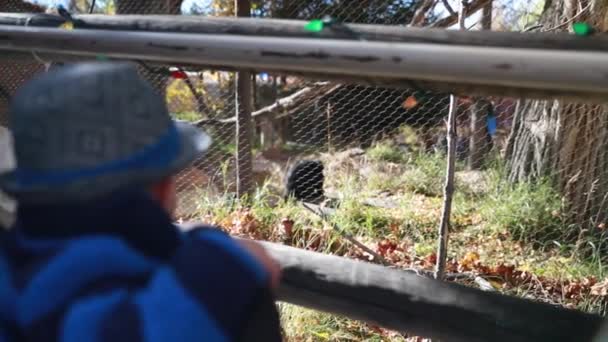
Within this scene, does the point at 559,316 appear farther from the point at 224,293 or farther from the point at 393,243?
the point at 393,243

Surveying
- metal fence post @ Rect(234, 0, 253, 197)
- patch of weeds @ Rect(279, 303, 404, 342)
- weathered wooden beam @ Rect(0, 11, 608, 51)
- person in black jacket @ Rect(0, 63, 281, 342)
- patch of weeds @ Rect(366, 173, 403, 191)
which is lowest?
patch of weeds @ Rect(366, 173, 403, 191)

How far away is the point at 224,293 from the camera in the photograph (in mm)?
781

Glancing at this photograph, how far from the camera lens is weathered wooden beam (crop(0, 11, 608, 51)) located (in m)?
1.03

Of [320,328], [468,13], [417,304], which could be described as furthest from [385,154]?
[417,304]

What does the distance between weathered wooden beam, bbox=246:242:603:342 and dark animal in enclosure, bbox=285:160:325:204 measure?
3105 millimetres

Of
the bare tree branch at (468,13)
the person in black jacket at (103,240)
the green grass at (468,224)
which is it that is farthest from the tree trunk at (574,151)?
the person in black jacket at (103,240)

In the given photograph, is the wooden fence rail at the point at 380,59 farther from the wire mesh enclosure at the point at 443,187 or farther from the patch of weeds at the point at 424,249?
the patch of weeds at the point at 424,249

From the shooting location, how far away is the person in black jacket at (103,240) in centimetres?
73

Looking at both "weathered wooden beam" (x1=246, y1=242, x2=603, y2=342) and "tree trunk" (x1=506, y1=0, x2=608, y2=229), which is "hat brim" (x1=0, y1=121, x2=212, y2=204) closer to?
"weathered wooden beam" (x1=246, y1=242, x2=603, y2=342)

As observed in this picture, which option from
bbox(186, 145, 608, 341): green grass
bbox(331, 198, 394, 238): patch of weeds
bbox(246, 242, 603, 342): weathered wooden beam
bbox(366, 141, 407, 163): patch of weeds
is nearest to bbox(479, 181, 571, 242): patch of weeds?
bbox(186, 145, 608, 341): green grass

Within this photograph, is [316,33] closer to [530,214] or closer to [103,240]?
[103,240]

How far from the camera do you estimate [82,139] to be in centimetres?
76

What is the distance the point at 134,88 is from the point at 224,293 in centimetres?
34

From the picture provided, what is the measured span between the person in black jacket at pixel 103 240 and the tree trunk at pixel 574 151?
3.51 m
